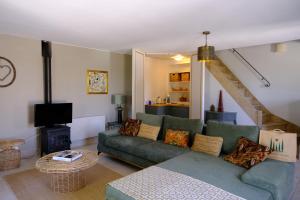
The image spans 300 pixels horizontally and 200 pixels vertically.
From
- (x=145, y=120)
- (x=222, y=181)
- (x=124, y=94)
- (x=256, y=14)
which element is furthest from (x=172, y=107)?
(x=222, y=181)

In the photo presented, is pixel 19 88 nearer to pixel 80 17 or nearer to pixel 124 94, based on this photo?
pixel 80 17

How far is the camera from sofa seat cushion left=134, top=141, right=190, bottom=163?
3.08 meters

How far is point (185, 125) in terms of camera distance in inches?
141

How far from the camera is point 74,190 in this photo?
2.80 metres

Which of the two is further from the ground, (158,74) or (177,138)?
(158,74)

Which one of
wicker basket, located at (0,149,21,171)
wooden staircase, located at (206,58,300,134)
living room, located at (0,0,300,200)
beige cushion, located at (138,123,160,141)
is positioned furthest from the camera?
wooden staircase, located at (206,58,300,134)

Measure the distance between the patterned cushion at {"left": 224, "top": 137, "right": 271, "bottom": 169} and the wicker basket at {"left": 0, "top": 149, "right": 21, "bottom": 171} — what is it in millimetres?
3446

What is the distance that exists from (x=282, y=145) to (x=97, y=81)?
13.8 feet

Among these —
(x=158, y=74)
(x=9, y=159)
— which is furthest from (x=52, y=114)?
(x=158, y=74)

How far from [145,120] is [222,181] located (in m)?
2.27

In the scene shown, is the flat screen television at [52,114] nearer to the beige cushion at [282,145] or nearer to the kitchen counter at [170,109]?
the kitchen counter at [170,109]

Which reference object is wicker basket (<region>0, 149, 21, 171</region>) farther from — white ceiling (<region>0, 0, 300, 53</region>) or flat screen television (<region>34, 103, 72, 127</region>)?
white ceiling (<region>0, 0, 300, 53</region>)

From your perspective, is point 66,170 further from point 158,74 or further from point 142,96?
point 158,74

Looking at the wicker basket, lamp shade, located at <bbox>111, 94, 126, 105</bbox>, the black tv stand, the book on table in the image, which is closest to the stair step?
lamp shade, located at <bbox>111, 94, 126, 105</bbox>
